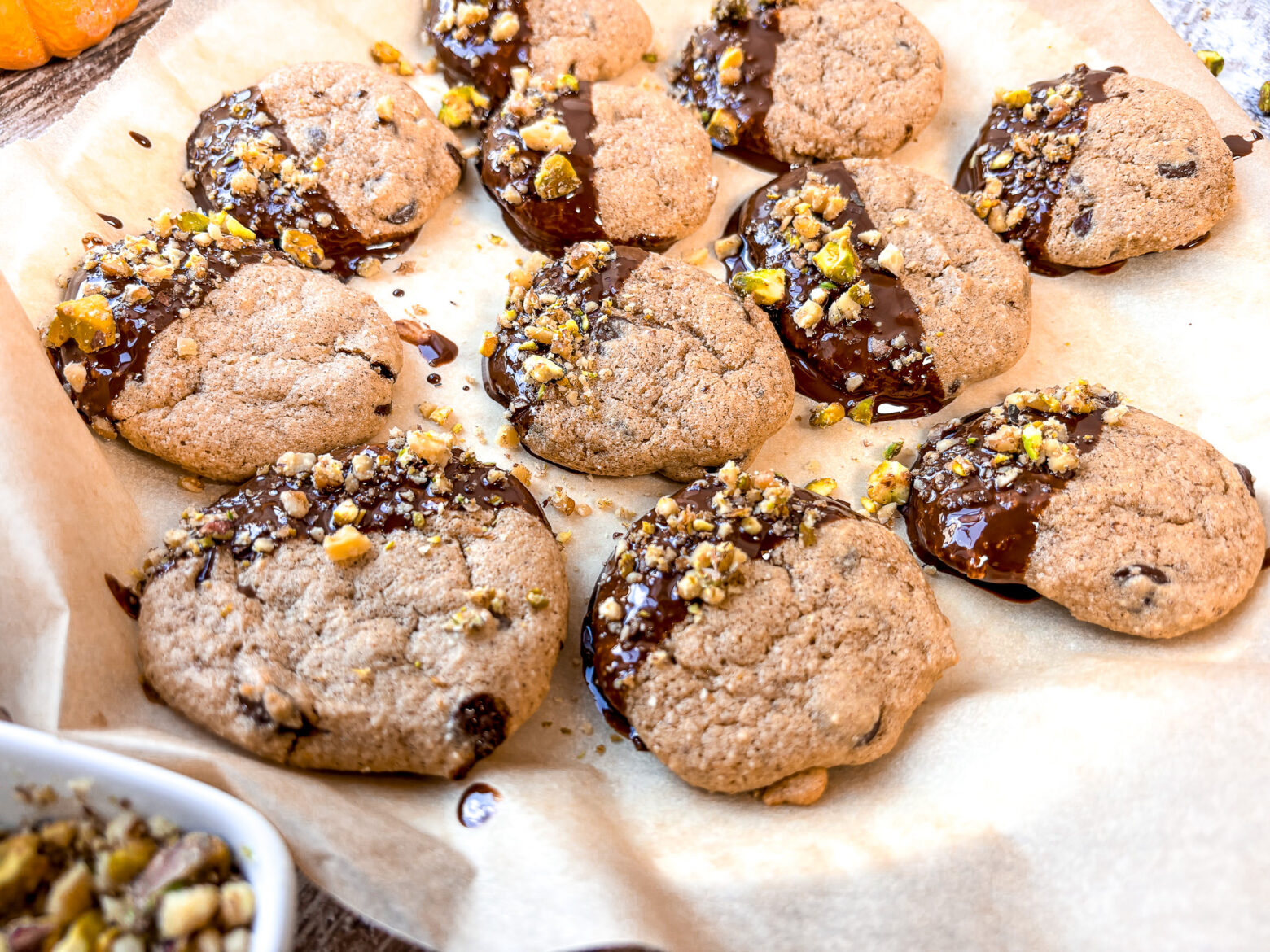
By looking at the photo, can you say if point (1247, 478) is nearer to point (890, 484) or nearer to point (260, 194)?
point (890, 484)

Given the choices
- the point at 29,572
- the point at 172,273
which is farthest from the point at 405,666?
the point at 172,273

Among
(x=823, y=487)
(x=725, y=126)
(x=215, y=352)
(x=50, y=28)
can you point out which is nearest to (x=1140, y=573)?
(x=823, y=487)

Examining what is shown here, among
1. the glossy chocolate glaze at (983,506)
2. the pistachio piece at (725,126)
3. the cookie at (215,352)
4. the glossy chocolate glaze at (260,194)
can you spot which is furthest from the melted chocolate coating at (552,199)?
the glossy chocolate glaze at (983,506)

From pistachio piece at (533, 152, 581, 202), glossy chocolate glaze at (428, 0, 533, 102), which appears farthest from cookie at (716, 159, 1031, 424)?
glossy chocolate glaze at (428, 0, 533, 102)

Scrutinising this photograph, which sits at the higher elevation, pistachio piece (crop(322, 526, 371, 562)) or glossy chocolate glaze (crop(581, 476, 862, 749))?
pistachio piece (crop(322, 526, 371, 562))

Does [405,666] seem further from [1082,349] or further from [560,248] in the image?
[1082,349]

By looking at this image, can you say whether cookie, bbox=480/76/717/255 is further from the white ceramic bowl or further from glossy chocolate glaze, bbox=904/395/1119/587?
the white ceramic bowl
